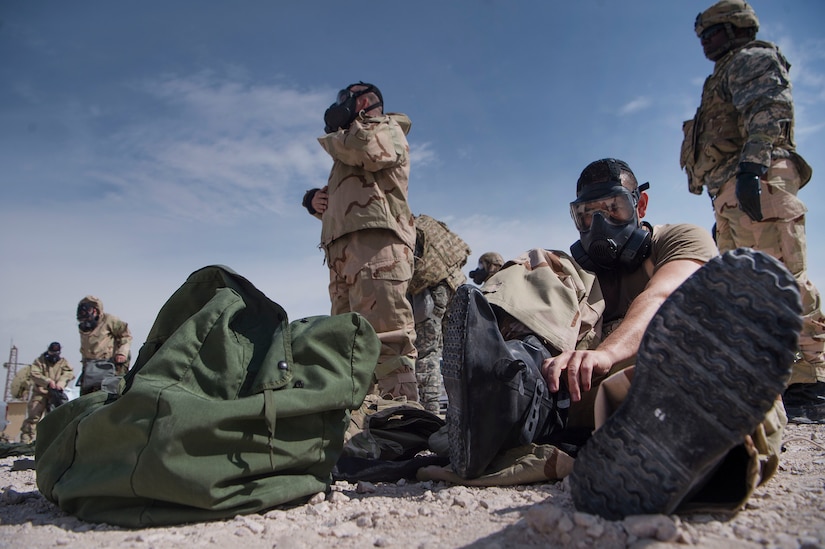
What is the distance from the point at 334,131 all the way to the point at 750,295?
3.41 metres

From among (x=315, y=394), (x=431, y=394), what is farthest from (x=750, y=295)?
(x=431, y=394)

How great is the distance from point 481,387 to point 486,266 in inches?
281

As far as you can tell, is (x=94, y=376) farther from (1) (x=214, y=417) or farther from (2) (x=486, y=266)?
(1) (x=214, y=417)

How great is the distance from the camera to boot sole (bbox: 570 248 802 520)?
960 mm

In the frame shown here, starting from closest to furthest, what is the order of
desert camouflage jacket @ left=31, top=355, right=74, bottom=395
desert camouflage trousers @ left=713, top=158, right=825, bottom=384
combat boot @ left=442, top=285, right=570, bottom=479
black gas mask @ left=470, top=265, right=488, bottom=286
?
1. combat boot @ left=442, top=285, right=570, bottom=479
2. desert camouflage trousers @ left=713, top=158, right=825, bottom=384
3. black gas mask @ left=470, top=265, right=488, bottom=286
4. desert camouflage jacket @ left=31, top=355, right=74, bottom=395

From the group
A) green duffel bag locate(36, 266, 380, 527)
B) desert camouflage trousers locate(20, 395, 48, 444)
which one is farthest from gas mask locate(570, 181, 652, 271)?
desert camouflage trousers locate(20, 395, 48, 444)

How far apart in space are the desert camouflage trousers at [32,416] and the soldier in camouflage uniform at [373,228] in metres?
7.01

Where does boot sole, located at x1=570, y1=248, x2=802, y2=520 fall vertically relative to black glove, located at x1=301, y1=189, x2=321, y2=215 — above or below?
below

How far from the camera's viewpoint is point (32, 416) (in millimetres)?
8727

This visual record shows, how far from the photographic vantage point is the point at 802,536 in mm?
1000

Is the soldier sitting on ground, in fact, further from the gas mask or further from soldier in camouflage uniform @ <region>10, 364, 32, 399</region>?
soldier in camouflage uniform @ <region>10, 364, 32, 399</region>

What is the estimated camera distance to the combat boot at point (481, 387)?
1463 millimetres

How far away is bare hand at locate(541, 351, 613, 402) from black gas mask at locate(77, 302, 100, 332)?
9268 mm

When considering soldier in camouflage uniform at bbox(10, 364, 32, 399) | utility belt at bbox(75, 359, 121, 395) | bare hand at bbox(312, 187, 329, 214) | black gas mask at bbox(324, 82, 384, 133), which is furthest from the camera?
soldier in camouflage uniform at bbox(10, 364, 32, 399)
